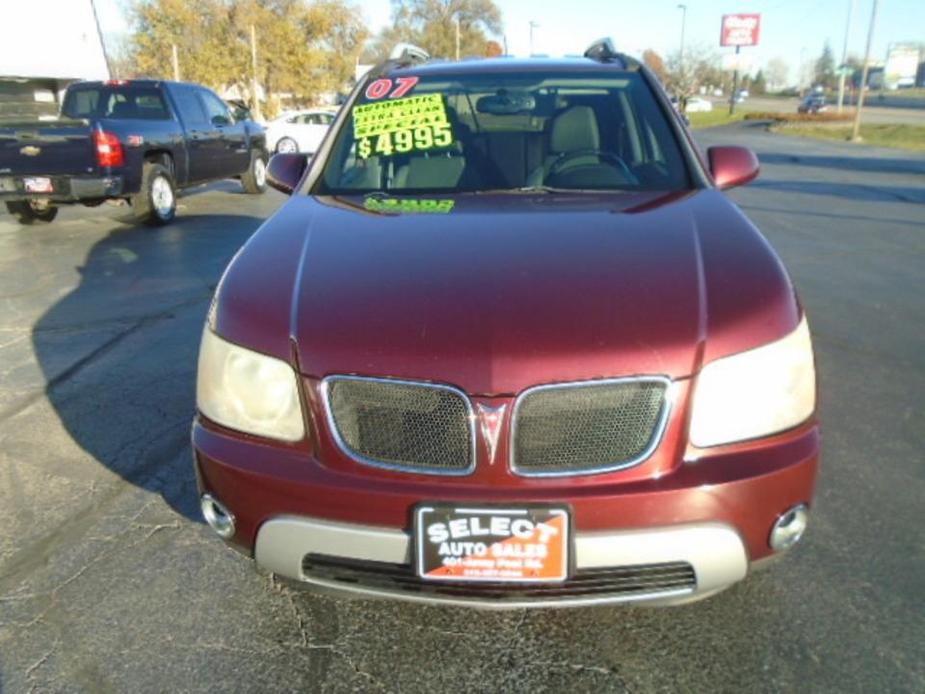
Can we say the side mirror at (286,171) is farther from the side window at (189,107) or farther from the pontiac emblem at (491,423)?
the side window at (189,107)

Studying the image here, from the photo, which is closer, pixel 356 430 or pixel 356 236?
pixel 356 430

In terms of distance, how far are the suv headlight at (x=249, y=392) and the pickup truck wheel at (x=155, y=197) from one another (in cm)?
837

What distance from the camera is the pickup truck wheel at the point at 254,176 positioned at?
13375 millimetres

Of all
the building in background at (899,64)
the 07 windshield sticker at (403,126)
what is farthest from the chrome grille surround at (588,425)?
the building in background at (899,64)

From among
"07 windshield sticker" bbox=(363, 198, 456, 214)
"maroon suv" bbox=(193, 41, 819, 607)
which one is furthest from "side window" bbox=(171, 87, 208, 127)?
"maroon suv" bbox=(193, 41, 819, 607)

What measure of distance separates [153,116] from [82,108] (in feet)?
3.48

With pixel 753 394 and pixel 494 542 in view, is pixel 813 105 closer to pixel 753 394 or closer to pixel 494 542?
pixel 753 394

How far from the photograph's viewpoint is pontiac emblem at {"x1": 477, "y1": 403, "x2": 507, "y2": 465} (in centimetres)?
186

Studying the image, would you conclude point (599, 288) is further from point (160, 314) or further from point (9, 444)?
point (160, 314)

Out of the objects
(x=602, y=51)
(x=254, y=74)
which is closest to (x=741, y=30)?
(x=254, y=74)

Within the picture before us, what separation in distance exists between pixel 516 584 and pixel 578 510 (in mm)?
266

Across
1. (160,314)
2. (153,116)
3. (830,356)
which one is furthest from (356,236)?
(153,116)

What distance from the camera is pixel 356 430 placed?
6.42 feet

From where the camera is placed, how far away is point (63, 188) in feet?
28.9
